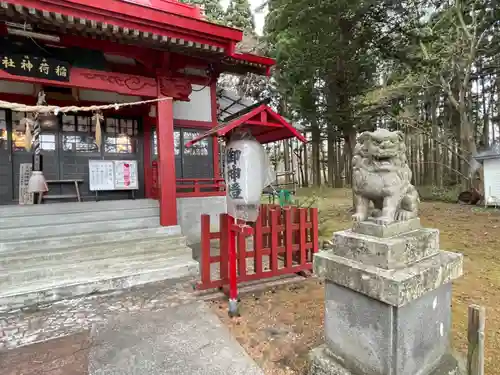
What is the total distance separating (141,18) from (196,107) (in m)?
3.60

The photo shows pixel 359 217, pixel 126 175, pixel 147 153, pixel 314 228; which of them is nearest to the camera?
pixel 359 217

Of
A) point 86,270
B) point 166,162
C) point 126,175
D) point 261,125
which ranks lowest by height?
point 86,270

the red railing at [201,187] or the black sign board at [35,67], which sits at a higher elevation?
the black sign board at [35,67]

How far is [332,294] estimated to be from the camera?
7.36ft

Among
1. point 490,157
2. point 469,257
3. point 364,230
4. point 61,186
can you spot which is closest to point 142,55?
point 61,186

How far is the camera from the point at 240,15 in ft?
60.8

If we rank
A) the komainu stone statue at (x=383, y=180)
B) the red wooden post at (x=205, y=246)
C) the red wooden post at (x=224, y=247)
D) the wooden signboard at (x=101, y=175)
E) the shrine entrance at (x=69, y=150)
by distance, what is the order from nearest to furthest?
the komainu stone statue at (x=383, y=180) < the red wooden post at (x=205, y=246) < the red wooden post at (x=224, y=247) < the shrine entrance at (x=69, y=150) < the wooden signboard at (x=101, y=175)

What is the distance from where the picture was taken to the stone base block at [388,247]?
74.9 inches

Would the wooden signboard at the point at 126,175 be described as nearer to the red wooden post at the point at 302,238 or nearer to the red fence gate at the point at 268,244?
the red fence gate at the point at 268,244

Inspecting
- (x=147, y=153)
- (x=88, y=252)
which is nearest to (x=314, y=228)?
(x=88, y=252)

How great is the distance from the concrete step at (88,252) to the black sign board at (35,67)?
3044 millimetres

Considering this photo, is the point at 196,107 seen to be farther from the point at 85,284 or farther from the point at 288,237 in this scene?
the point at 85,284

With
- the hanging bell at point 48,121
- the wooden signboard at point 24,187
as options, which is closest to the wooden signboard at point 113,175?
the hanging bell at point 48,121

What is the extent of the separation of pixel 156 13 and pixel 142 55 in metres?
1.05
